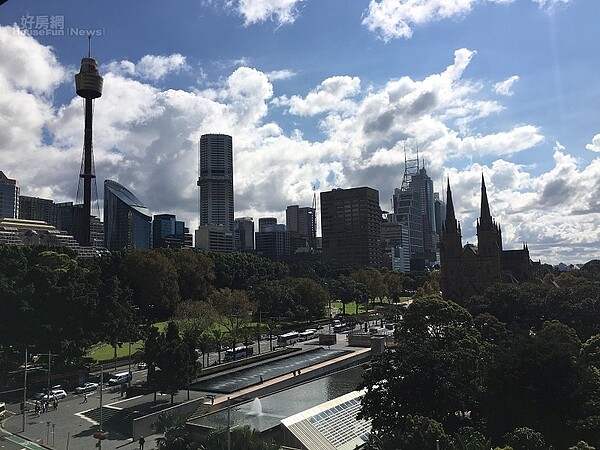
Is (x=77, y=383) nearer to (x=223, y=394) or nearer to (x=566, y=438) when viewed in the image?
(x=223, y=394)

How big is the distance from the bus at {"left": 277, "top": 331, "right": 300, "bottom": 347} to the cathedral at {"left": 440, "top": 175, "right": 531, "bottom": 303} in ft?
107

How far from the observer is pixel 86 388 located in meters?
40.8

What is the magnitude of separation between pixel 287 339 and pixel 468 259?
128 ft

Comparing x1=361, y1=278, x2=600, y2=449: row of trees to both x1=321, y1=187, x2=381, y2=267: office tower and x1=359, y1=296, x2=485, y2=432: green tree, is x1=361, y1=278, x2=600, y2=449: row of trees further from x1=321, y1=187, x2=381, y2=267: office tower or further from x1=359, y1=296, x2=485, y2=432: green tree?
x1=321, y1=187, x2=381, y2=267: office tower

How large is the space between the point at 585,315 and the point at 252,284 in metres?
51.5

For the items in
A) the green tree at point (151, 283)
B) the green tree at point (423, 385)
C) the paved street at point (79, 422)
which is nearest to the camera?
the green tree at point (423, 385)

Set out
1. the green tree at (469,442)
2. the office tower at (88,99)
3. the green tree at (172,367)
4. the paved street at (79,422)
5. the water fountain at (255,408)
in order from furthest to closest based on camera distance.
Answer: the office tower at (88,99), the green tree at (172,367), the paved street at (79,422), the water fountain at (255,408), the green tree at (469,442)

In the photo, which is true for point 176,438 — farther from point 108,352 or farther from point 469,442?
point 108,352

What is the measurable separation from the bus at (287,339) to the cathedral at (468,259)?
32.5m

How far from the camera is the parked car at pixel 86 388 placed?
1598 inches

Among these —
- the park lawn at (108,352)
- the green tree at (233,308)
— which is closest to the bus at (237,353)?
the green tree at (233,308)

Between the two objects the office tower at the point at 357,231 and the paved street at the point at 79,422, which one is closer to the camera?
the paved street at the point at 79,422

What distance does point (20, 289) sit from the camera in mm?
43844

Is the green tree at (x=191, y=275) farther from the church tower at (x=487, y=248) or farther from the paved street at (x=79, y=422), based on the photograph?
the church tower at (x=487, y=248)
